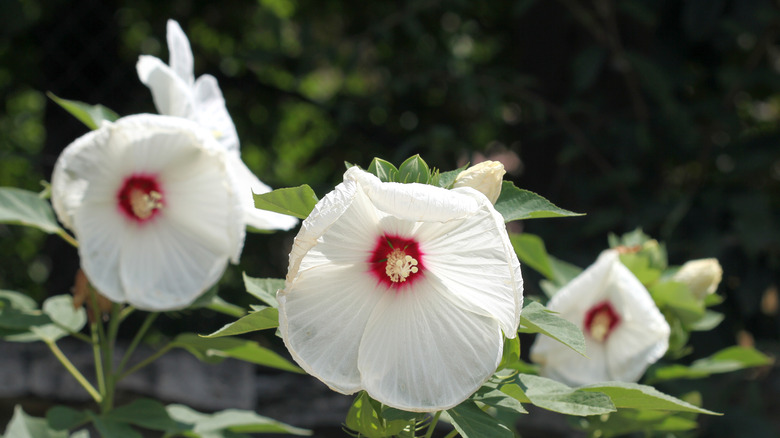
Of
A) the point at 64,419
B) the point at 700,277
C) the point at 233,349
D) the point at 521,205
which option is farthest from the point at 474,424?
the point at 64,419

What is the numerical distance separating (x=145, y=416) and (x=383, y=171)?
561 mm

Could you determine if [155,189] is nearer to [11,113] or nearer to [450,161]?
[450,161]

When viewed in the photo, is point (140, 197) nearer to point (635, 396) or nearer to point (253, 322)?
point (253, 322)

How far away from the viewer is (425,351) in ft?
2.19

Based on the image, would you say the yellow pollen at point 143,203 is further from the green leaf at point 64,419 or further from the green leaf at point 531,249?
the green leaf at point 531,249

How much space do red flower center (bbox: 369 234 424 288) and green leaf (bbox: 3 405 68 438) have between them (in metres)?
0.59

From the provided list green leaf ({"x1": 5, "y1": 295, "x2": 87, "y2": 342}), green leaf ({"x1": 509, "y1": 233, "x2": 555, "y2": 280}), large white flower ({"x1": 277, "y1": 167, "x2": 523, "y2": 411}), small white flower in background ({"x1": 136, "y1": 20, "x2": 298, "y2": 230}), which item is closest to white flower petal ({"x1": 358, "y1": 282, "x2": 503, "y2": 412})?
large white flower ({"x1": 277, "y1": 167, "x2": 523, "y2": 411})

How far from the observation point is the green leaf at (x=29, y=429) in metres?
0.99

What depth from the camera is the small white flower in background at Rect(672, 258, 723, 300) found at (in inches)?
41.2

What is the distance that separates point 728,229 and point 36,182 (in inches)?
79.1

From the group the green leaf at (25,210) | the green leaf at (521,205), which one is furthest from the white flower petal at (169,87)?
the green leaf at (521,205)

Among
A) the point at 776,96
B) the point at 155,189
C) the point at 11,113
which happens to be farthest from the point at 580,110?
the point at 11,113

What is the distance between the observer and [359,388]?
0.65 meters

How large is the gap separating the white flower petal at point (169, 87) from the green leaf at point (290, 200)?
387 mm
